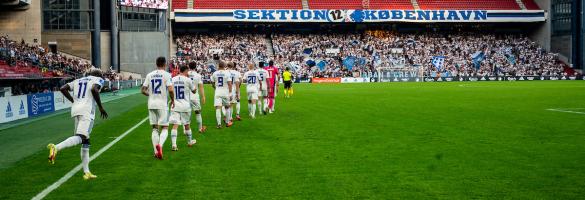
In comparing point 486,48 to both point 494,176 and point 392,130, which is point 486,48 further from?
point 494,176

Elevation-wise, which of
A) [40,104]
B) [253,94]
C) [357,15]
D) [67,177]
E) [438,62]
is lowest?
[67,177]

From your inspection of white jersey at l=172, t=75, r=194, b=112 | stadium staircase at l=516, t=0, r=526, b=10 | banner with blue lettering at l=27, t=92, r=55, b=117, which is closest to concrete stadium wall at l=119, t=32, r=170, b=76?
banner with blue lettering at l=27, t=92, r=55, b=117

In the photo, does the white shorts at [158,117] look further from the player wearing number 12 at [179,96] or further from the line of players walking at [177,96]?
the player wearing number 12 at [179,96]

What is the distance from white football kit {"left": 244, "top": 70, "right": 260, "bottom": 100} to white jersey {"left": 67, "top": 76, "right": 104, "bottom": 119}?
9924 mm

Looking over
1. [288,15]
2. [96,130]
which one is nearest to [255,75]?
[96,130]

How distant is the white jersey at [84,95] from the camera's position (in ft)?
33.1

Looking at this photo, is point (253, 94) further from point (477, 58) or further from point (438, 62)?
point (477, 58)

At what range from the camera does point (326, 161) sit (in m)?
11.0

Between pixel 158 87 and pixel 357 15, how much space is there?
6491cm

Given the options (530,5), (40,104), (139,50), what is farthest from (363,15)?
(40,104)

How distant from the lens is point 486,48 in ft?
246

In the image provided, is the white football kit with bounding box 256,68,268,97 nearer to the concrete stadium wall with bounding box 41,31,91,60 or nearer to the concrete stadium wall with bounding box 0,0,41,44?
the concrete stadium wall with bounding box 0,0,41,44

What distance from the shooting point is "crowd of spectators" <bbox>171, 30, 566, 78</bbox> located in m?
70.1

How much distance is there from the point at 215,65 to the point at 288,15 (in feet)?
41.2
